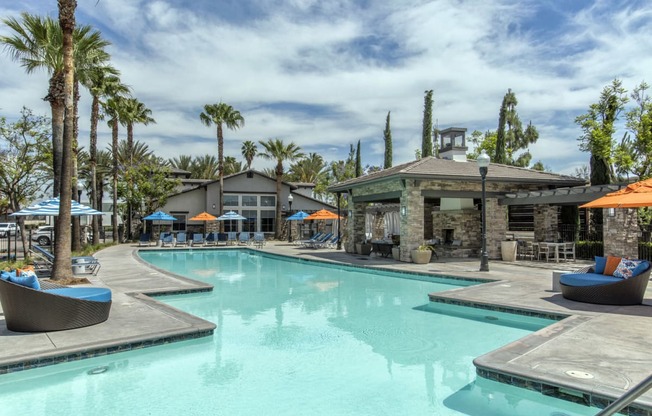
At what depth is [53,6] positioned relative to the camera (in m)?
10.8

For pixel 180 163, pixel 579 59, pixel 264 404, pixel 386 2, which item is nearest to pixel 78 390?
pixel 264 404

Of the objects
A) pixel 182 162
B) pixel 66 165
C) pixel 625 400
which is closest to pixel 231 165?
pixel 182 162

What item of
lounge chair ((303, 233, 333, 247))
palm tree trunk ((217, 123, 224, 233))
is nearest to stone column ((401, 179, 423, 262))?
lounge chair ((303, 233, 333, 247))

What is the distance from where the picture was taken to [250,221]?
3609 centimetres

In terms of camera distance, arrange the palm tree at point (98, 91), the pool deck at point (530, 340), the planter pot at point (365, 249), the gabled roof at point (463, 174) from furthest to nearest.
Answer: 1. the palm tree at point (98, 91)
2. the planter pot at point (365, 249)
3. the gabled roof at point (463, 174)
4. the pool deck at point (530, 340)

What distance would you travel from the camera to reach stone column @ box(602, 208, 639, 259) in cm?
1327

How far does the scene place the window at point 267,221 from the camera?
120ft

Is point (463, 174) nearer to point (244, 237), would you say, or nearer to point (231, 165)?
point (244, 237)

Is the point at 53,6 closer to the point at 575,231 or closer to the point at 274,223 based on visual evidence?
the point at 575,231

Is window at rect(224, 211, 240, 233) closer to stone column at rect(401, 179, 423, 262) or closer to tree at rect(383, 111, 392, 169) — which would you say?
tree at rect(383, 111, 392, 169)

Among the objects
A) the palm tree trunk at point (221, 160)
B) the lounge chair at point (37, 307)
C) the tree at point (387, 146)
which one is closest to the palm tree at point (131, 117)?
the palm tree trunk at point (221, 160)

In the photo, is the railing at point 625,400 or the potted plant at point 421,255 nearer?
the railing at point 625,400

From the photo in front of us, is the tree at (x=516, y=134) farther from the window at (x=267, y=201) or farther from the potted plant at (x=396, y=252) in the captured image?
the potted plant at (x=396, y=252)

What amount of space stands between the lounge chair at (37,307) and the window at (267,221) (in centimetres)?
2956
